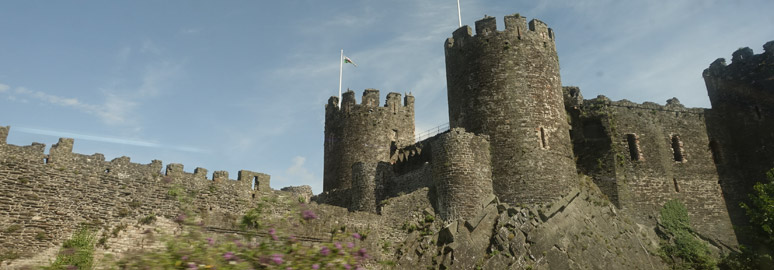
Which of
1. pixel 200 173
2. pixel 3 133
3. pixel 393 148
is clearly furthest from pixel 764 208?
pixel 3 133

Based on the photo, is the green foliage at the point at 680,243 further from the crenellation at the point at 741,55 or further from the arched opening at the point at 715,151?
the crenellation at the point at 741,55

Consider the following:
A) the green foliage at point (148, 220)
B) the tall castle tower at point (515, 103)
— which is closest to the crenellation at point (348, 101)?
the tall castle tower at point (515, 103)

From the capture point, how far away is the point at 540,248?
23.1 metres

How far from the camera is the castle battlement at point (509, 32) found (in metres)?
29.2

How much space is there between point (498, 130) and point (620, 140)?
7203mm

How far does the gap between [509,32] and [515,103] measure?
3.94 m

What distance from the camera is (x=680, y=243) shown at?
2738 centimetres

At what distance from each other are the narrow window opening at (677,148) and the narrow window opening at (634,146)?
2367mm

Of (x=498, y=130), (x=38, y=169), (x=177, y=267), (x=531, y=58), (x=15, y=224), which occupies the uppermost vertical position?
(x=531, y=58)

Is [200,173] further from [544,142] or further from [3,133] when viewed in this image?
[544,142]

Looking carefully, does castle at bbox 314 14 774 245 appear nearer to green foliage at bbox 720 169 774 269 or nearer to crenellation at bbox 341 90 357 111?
crenellation at bbox 341 90 357 111

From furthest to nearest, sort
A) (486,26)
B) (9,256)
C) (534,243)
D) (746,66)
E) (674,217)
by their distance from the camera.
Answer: (746,66) → (486,26) → (674,217) → (534,243) → (9,256)

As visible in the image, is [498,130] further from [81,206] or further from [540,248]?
[81,206]

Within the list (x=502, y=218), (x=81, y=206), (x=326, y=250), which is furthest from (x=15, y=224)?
(x=502, y=218)
